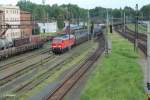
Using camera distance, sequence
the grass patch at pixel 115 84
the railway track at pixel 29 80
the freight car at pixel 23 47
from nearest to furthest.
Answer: the grass patch at pixel 115 84 < the railway track at pixel 29 80 < the freight car at pixel 23 47

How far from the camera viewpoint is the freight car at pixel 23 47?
58.2m

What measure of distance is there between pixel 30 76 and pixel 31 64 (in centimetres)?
1059

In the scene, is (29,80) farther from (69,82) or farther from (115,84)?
(115,84)

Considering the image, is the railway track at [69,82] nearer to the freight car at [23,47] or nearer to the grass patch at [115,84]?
the grass patch at [115,84]

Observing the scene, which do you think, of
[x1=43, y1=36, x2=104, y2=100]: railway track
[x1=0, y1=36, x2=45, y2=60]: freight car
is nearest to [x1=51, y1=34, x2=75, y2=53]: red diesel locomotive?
[x1=0, y1=36, x2=45, y2=60]: freight car

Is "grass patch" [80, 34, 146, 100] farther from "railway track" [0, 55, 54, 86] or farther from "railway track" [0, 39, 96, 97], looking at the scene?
"railway track" [0, 55, 54, 86]

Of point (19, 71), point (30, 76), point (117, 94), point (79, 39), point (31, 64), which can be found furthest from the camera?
point (79, 39)

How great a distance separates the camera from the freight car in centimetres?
5820

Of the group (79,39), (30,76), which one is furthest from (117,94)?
(79,39)

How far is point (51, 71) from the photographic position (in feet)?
151

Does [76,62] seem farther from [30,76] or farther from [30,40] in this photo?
[30,40]

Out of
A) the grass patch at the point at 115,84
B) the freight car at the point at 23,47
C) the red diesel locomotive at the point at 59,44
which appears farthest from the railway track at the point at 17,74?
the red diesel locomotive at the point at 59,44

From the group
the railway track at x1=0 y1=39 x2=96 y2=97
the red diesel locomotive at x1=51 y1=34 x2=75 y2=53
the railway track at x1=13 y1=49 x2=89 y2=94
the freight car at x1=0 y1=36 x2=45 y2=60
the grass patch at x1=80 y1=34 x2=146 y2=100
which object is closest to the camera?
the grass patch at x1=80 y1=34 x2=146 y2=100

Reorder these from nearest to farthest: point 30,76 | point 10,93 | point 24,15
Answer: point 10,93
point 30,76
point 24,15
